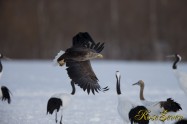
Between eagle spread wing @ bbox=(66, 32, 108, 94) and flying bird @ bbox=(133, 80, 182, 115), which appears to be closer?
flying bird @ bbox=(133, 80, 182, 115)

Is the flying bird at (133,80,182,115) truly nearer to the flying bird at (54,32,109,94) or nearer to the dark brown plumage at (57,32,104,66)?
the flying bird at (54,32,109,94)

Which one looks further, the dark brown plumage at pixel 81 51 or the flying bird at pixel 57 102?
the dark brown plumage at pixel 81 51

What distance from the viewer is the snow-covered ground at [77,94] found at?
852 centimetres

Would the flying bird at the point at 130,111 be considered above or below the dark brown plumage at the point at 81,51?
below

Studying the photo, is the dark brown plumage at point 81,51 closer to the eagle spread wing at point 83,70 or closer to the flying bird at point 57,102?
the eagle spread wing at point 83,70

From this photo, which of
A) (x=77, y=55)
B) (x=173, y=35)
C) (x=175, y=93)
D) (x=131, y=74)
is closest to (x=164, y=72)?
(x=131, y=74)

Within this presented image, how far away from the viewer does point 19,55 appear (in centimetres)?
2531

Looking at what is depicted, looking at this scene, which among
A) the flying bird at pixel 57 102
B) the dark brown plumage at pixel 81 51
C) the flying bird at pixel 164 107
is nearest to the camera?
the flying bird at pixel 164 107

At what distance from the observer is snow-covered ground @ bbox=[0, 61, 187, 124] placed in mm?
8516

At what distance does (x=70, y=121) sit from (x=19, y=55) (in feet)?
57.0

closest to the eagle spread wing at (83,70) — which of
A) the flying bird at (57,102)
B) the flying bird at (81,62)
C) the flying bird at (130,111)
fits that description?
the flying bird at (81,62)

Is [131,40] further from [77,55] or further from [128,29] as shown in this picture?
[77,55]

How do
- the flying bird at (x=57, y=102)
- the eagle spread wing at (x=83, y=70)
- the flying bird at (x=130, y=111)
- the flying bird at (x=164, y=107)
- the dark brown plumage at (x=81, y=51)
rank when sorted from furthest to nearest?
the dark brown plumage at (x=81, y=51) → the eagle spread wing at (x=83, y=70) → the flying bird at (x=57, y=102) → the flying bird at (x=164, y=107) → the flying bird at (x=130, y=111)

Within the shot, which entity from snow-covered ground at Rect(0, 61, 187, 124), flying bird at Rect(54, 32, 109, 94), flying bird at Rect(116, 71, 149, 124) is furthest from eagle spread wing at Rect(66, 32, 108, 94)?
flying bird at Rect(116, 71, 149, 124)
